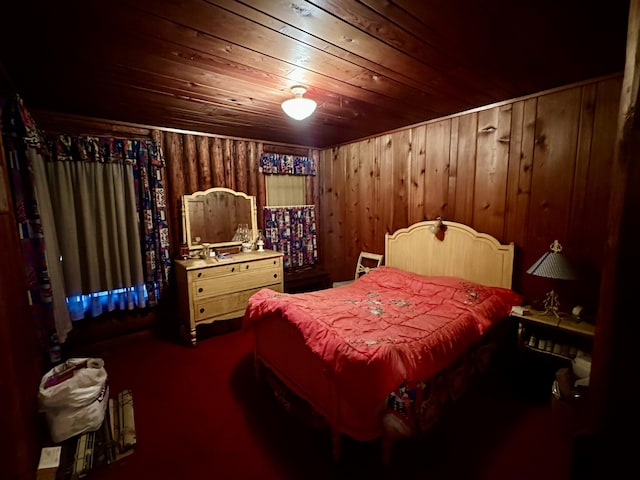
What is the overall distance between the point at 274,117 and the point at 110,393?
278 cm

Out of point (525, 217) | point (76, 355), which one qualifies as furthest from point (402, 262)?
point (76, 355)

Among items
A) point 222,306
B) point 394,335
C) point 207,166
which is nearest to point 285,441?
point 394,335

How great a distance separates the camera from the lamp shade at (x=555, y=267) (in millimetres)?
2027

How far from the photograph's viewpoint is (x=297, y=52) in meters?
1.65

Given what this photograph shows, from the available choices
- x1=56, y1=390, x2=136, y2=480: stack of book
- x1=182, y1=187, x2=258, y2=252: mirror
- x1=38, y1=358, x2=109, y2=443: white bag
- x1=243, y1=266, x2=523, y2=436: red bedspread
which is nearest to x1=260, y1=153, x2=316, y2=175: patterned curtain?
x1=182, y1=187, x2=258, y2=252: mirror

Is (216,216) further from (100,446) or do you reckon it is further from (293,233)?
(100,446)

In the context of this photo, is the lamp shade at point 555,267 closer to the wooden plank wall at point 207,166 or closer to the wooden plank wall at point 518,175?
the wooden plank wall at point 518,175

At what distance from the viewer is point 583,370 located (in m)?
1.85

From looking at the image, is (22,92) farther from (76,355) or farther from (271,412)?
(271,412)

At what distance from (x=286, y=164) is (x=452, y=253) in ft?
7.94

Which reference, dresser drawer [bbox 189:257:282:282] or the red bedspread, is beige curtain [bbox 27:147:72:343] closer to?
dresser drawer [bbox 189:257:282:282]

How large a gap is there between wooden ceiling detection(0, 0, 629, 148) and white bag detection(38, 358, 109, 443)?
6.34 feet

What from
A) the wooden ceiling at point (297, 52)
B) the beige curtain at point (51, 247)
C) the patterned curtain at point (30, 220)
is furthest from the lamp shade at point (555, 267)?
the beige curtain at point (51, 247)

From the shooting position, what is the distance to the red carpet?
1.58 meters
